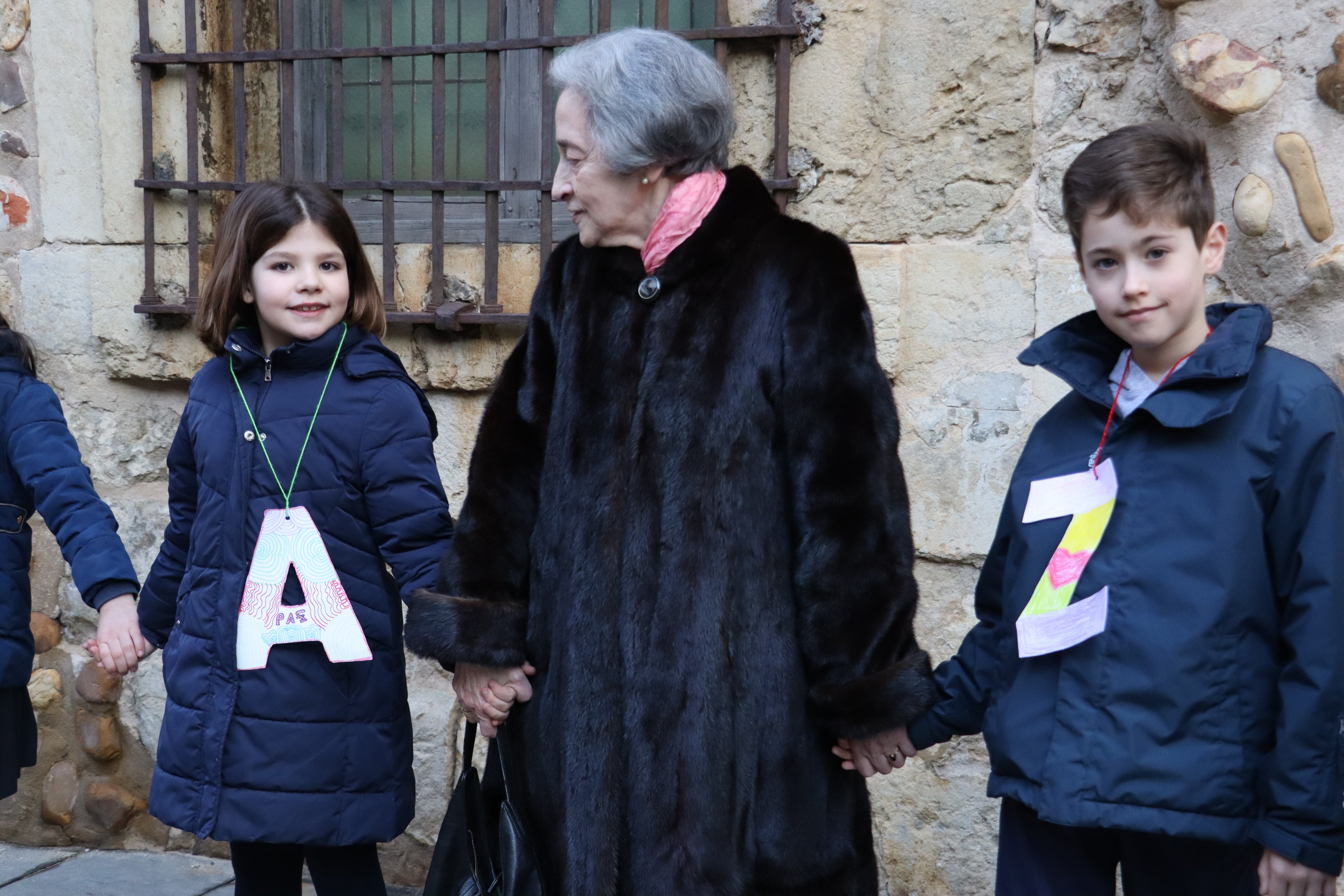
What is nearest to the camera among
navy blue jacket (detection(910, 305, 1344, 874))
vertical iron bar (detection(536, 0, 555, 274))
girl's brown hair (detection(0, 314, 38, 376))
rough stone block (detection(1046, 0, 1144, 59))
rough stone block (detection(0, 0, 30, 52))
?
navy blue jacket (detection(910, 305, 1344, 874))

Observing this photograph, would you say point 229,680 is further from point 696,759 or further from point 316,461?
point 696,759

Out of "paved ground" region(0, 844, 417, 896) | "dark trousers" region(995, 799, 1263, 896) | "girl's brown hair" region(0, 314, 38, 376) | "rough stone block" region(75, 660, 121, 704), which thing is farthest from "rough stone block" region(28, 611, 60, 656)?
"dark trousers" region(995, 799, 1263, 896)

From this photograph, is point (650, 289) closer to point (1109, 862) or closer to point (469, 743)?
point (469, 743)

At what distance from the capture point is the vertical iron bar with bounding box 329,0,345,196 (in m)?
3.04

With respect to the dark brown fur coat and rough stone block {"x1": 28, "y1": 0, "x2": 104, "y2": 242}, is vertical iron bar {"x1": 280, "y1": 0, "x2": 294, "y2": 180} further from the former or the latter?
the dark brown fur coat

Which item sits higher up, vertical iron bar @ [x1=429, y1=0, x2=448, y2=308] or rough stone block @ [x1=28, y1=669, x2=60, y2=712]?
vertical iron bar @ [x1=429, y1=0, x2=448, y2=308]

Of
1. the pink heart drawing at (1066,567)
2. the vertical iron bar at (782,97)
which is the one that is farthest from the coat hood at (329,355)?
the pink heart drawing at (1066,567)

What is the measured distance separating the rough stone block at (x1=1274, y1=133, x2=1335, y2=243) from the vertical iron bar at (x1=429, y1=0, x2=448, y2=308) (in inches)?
70.9

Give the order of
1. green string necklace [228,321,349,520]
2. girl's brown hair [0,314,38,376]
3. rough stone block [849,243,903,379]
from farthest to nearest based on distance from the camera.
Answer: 1. rough stone block [849,243,903,379]
2. girl's brown hair [0,314,38,376]
3. green string necklace [228,321,349,520]

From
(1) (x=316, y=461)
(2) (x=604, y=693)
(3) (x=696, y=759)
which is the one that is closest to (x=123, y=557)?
(1) (x=316, y=461)

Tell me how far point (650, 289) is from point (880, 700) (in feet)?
2.26

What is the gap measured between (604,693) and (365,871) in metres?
0.62

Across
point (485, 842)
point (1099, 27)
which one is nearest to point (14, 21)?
point (485, 842)

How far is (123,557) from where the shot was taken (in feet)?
7.45
